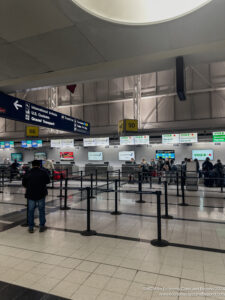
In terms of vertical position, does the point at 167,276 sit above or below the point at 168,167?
below

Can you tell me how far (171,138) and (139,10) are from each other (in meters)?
11.3

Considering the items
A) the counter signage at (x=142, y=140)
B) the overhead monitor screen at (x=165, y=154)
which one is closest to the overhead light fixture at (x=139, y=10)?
the counter signage at (x=142, y=140)

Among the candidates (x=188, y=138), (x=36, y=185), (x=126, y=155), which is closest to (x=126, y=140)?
(x=126, y=155)

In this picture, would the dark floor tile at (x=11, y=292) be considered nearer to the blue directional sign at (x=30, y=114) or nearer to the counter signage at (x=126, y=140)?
the blue directional sign at (x=30, y=114)

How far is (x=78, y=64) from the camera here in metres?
4.41

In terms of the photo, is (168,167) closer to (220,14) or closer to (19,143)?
(220,14)

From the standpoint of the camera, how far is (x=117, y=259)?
3580 mm

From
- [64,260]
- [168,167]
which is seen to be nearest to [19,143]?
[168,167]

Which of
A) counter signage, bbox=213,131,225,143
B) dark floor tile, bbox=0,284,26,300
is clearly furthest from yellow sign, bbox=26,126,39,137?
dark floor tile, bbox=0,284,26,300

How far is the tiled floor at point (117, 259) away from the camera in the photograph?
2.77 metres

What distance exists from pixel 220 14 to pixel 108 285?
152 inches

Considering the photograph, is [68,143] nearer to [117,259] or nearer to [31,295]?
[117,259]

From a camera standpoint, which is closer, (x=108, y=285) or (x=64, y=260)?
(x=108, y=285)

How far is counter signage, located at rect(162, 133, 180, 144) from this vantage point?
1364cm
